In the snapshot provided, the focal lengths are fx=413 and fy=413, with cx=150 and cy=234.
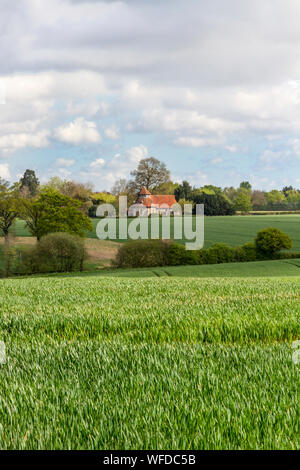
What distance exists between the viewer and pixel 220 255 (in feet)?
148

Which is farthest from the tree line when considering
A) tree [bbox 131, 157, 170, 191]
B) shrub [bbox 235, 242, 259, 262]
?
shrub [bbox 235, 242, 259, 262]

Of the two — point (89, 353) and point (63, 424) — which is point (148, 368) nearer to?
point (89, 353)

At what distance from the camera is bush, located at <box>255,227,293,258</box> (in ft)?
154

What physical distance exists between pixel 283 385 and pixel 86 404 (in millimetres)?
1419

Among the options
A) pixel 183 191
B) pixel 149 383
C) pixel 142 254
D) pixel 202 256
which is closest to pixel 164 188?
pixel 183 191

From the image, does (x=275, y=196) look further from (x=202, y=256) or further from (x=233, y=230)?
(x=202, y=256)

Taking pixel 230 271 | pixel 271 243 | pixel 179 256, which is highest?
pixel 271 243

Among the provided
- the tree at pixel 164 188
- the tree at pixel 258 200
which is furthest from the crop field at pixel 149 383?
the tree at pixel 258 200

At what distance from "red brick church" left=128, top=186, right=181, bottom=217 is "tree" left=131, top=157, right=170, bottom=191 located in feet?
5.28

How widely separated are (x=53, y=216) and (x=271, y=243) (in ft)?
82.2

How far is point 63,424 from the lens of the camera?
96.3 inches

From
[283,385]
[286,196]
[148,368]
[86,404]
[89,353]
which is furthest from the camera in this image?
[286,196]

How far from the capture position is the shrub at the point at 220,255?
44844 mm

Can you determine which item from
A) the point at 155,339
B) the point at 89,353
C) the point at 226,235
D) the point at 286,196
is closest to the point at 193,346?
the point at 155,339
